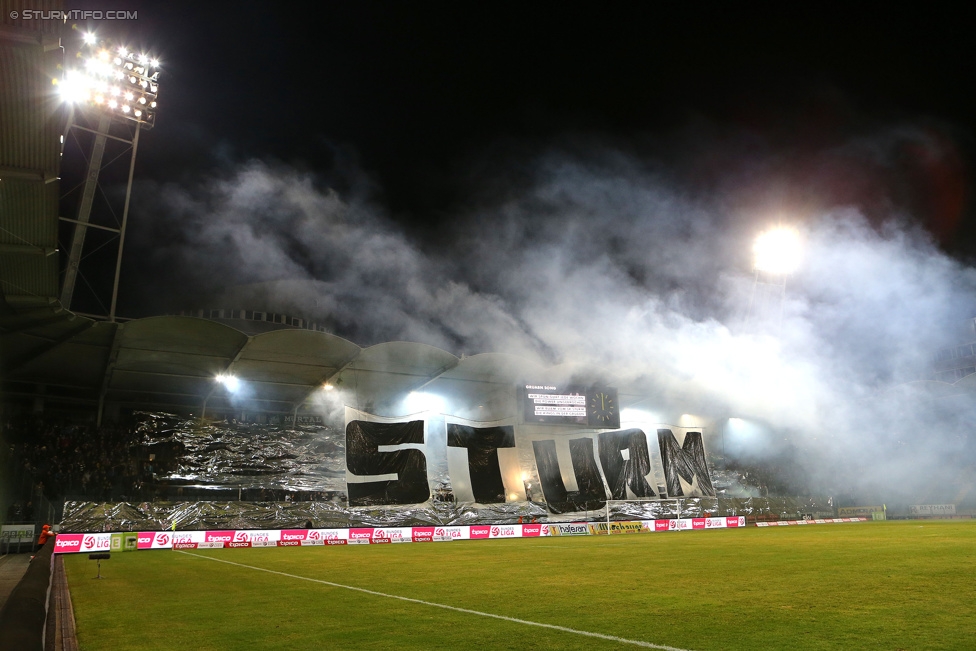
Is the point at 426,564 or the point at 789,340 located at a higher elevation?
the point at 789,340

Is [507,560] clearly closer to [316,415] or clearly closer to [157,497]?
[157,497]

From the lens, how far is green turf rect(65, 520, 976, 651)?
5.10 m

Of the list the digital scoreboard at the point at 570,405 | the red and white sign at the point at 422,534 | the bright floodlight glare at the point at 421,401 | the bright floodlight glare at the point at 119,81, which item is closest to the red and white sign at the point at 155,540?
the red and white sign at the point at 422,534

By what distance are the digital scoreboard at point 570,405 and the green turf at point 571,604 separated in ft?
55.7

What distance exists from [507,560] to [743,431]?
29.7 m

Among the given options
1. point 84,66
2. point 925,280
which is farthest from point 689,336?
point 84,66

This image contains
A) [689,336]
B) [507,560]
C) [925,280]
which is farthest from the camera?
[689,336]

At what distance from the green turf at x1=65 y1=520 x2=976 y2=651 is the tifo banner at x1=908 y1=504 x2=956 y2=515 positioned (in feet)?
101

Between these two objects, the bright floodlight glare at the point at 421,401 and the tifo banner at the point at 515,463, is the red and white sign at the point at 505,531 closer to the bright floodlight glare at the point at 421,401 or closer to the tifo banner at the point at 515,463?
the tifo banner at the point at 515,463

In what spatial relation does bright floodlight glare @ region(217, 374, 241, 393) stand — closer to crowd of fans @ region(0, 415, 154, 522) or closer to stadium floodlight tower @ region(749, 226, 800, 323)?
crowd of fans @ region(0, 415, 154, 522)

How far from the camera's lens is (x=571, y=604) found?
6.93 meters

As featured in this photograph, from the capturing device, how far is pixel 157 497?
26.9 meters

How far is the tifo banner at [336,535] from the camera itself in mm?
20891

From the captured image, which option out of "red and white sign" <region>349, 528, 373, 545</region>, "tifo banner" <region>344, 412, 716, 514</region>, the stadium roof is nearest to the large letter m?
"tifo banner" <region>344, 412, 716, 514</region>
